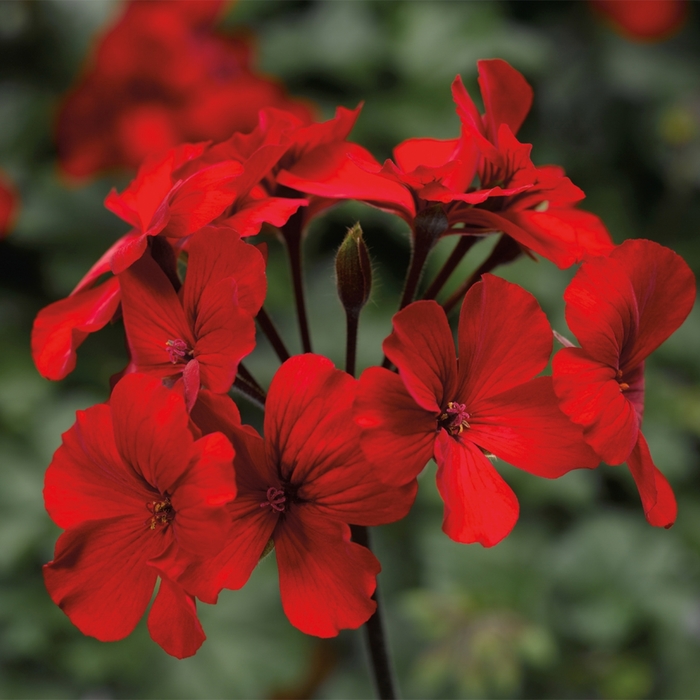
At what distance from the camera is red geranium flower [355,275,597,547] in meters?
0.54

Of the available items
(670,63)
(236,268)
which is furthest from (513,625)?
(670,63)

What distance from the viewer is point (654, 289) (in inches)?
24.7

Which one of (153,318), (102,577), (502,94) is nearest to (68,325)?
(153,318)

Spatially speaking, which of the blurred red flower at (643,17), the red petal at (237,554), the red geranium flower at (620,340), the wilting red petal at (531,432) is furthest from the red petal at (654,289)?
the blurred red flower at (643,17)

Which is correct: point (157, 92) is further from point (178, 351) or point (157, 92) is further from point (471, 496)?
point (471, 496)

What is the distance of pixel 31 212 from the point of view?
199cm

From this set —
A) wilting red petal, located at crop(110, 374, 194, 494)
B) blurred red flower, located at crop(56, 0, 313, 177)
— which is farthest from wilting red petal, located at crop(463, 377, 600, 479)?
blurred red flower, located at crop(56, 0, 313, 177)

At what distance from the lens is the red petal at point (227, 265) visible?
0.58 meters

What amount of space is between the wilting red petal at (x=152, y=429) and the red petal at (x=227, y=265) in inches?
3.5

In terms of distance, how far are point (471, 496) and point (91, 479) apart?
0.97 feet

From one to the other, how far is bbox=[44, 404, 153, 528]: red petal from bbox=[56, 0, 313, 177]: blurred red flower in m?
1.10

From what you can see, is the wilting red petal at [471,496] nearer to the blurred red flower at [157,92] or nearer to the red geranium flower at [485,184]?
the red geranium flower at [485,184]

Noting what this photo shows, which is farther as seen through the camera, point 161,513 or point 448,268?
point 448,268

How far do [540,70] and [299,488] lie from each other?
1.80 metres
